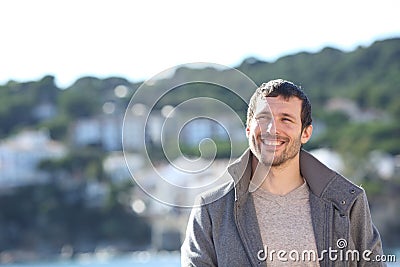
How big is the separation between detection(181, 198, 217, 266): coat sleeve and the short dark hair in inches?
10.2

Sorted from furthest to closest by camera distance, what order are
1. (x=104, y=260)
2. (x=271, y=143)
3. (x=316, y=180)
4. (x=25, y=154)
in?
(x=25, y=154), (x=104, y=260), (x=316, y=180), (x=271, y=143)

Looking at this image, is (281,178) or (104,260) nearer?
(281,178)

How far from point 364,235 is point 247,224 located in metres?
0.30

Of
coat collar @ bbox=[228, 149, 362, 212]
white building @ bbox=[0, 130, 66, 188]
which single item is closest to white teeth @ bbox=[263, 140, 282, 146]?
coat collar @ bbox=[228, 149, 362, 212]

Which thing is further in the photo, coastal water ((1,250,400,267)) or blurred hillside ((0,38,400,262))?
blurred hillside ((0,38,400,262))

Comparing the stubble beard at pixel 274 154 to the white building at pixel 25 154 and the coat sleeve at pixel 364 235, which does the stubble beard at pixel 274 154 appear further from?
the white building at pixel 25 154

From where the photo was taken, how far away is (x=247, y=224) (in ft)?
9.66

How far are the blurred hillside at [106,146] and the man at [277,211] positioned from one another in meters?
55.4

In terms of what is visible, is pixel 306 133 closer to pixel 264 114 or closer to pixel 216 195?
pixel 264 114

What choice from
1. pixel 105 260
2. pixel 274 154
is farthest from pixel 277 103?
pixel 105 260

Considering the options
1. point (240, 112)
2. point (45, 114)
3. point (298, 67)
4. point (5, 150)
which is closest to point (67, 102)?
point (45, 114)

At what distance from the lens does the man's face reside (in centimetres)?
292

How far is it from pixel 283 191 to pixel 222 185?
0.52 feet

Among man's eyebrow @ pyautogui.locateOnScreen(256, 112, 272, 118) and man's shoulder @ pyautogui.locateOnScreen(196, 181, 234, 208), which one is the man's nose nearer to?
man's eyebrow @ pyautogui.locateOnScreen(256, 112, 272, 118)
